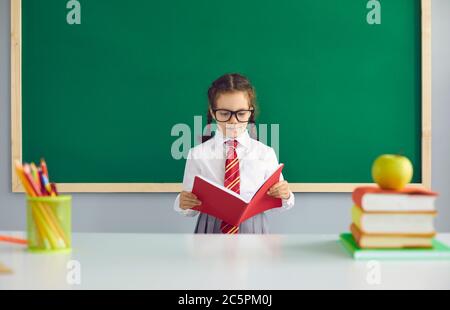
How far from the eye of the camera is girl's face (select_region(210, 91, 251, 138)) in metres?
2.06

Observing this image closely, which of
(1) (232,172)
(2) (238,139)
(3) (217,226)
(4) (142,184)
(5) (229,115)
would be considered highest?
(5) (229,115)

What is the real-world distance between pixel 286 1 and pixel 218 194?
1519mm

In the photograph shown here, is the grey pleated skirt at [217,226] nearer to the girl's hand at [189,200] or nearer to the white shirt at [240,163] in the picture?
the white shirt at [240,163]

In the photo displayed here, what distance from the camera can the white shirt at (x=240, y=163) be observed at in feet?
7.02

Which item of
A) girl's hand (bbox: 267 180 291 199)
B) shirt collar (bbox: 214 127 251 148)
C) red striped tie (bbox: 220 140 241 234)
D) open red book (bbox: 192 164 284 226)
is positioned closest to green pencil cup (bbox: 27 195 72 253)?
open red book (bbox: 192 164 284 226)

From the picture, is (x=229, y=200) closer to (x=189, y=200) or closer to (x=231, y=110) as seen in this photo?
(x=189, y=200)

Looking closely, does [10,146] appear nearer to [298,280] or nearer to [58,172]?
[58,172]

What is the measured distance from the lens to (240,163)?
85.6 inches

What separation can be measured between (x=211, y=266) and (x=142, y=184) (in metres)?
1.82

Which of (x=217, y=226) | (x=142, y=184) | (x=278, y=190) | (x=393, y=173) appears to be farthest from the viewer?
(x=142, y=184)

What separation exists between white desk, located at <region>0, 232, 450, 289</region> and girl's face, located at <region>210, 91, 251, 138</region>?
0.95 m

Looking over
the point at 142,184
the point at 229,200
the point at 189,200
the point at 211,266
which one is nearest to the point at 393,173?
the point at 211,266

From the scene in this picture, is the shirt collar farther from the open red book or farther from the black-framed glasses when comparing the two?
the open red book
